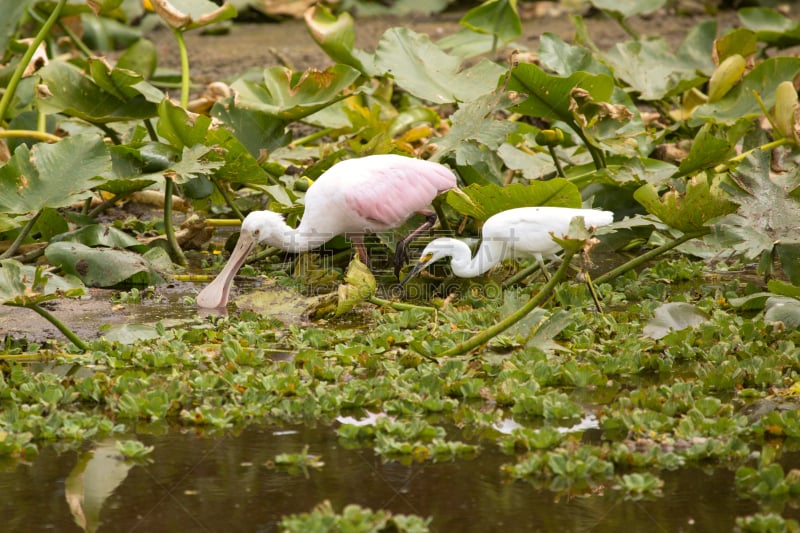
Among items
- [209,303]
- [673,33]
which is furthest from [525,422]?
[673,33]

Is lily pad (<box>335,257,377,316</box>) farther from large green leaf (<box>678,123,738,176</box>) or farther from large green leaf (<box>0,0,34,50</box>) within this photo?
large green leaf (<box>0,0,34,50</box>)

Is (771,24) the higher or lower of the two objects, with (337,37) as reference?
lower

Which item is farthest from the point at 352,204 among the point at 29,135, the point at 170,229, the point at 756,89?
the point at 756,89

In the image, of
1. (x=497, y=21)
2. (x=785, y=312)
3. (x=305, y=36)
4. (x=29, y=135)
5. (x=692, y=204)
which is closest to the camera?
(x=785, y=312)

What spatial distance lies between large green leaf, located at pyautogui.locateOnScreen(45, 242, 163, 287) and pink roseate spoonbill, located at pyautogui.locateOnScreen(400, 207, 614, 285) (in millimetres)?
1303

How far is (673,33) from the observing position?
10.9 metres

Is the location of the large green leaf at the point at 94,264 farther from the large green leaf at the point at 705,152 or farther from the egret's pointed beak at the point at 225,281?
the large green leaf at the point at 705,152

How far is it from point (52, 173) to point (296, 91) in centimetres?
148

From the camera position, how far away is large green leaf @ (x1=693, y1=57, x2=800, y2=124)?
20.4 feet

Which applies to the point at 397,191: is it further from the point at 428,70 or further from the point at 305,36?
the point at 305,36

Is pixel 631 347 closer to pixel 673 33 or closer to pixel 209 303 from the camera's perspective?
pixel 209 303

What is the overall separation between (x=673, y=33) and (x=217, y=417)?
8.60 meters

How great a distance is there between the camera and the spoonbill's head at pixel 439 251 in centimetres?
488

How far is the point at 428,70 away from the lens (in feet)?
19.4
